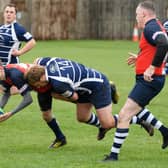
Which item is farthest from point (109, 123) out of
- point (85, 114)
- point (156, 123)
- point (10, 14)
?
point (10, 14)

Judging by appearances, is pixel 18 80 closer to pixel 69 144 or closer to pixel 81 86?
pixel 81 86

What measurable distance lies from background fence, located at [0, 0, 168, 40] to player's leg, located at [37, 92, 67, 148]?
26.9 m

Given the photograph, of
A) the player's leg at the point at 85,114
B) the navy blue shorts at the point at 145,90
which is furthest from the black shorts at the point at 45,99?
the navy blue shorts at the point at 145,90

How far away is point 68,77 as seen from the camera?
9.59 m

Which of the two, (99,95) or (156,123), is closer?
(99,95)

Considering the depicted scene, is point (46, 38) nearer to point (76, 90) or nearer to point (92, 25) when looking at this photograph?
point (92, 25)

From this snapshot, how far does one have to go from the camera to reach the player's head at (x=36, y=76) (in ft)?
30.9

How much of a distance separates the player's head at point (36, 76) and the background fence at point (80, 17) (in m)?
27.9

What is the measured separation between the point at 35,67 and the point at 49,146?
158 centimetres

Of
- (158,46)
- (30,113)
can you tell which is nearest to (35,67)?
(158,46)

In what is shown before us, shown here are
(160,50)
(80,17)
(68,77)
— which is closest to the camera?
(160,50)

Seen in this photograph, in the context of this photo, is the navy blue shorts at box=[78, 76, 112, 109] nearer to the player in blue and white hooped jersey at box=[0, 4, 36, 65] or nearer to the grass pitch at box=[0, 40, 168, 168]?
the grass pitch at box=[0, 40, 168, 168]

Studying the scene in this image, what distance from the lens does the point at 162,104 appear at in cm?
1560

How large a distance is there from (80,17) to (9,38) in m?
25.1
